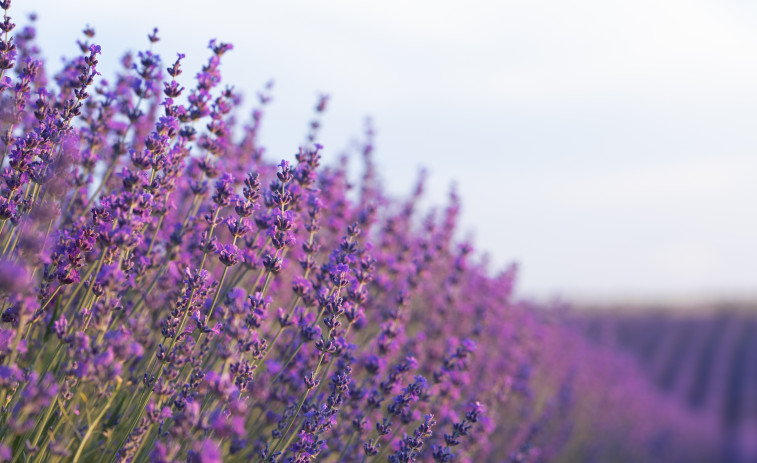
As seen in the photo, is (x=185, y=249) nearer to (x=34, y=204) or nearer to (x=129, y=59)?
(x=34, y=204)

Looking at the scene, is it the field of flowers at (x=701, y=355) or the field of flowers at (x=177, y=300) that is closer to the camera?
the field of flowers at (x=177, y=300)

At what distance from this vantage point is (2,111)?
295 centimetres

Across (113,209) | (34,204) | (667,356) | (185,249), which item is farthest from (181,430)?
(667,356)

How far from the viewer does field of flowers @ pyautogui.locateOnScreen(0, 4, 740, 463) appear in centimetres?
232

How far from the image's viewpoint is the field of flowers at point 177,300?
2322 mm

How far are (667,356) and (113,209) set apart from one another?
2317 cm

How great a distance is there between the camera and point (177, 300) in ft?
8.99

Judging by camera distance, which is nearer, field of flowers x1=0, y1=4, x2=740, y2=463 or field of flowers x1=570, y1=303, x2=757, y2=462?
field of flowers x1=0, y1=4, x2=740, y2=463

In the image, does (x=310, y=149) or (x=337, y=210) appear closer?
(x=310, y=149)

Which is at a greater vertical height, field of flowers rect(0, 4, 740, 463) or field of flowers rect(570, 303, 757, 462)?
field of flowers rect(570, 303, 757, 462)

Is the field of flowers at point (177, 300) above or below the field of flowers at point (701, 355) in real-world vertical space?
below

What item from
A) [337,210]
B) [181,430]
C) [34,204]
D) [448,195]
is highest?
[448,195]

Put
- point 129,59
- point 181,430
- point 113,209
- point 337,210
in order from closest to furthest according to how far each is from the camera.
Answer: point 181,430, point 113,209, point 129,59, point 337,210

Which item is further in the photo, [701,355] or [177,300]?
[701,355]
